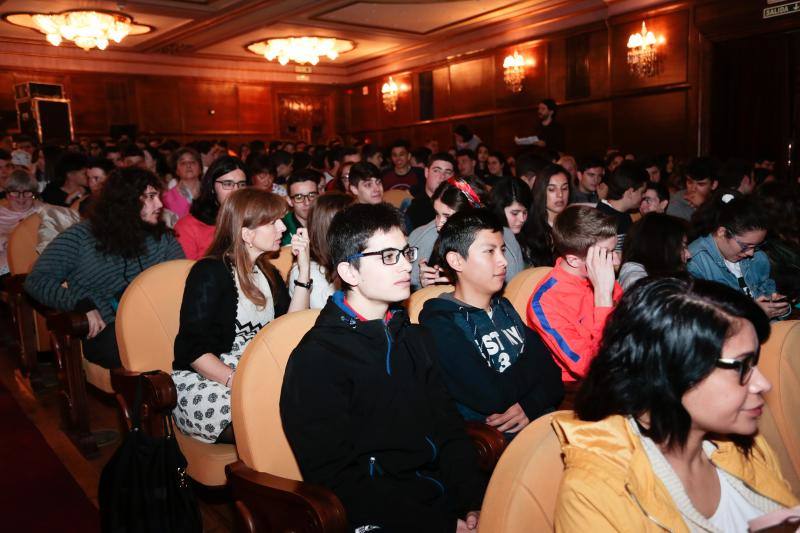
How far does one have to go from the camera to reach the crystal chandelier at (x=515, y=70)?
392 inches

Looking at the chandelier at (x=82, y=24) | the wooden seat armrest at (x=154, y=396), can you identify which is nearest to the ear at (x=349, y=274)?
the wooden seat armrest at (x=154, y=396)

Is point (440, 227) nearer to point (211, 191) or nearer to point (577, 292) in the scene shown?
point (577, 292)

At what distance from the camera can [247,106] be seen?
13.0 m

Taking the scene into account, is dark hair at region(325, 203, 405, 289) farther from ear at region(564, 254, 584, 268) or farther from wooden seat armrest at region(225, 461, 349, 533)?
ear at region(564, 254, 584, 268)

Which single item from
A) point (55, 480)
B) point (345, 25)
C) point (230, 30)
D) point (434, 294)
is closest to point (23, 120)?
point (230, 30)

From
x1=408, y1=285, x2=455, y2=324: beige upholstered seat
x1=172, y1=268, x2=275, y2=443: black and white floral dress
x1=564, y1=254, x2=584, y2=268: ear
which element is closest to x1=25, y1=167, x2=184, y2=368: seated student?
x1=172, y1=268, x2=275, y2=443: black and white floral dress

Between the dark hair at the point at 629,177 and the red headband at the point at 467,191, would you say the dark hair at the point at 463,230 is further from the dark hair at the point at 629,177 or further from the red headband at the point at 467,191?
the dark hair at the point at 629,177

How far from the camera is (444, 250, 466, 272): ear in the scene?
1959 mm

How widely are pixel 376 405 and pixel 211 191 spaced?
7.78 feet

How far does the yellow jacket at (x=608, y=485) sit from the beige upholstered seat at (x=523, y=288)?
126 centimetres

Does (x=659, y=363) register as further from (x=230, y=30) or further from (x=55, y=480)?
(x=230, y=30)

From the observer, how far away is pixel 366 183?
12.8ft

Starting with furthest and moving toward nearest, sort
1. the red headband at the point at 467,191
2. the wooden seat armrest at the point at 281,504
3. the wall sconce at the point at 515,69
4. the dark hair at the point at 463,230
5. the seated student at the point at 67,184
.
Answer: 1. the wall sconce at the point at 515,69
2. the seated student at the point at 67,184
3. the red headband at the point at 467,191
4. the dark hair at the point at 463,230
5. the wooden seat armrest at the point at 281,504

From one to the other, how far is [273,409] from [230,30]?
9.40 m
